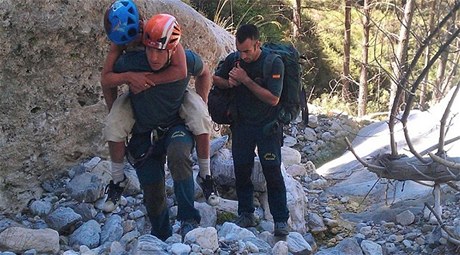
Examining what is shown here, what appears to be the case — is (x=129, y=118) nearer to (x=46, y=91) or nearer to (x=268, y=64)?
(x=268, y=64)

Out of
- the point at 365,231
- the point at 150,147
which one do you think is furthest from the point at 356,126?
the point at 150,147

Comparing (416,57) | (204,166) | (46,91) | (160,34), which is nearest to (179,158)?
(204,166)

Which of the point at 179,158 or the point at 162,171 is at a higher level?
the point at 179,158

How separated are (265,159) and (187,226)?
0.97m

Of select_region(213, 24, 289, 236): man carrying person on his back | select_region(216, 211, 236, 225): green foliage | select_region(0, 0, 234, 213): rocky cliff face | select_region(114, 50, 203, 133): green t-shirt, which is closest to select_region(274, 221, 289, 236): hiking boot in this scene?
select_region(213, 24, 289, 236): man carrying person on his back

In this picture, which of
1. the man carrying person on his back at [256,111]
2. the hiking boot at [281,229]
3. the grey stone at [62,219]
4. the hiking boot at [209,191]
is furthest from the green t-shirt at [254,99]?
the grey stone at [62,219]

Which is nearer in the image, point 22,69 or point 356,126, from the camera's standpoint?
point 22,69

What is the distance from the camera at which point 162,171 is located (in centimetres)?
477

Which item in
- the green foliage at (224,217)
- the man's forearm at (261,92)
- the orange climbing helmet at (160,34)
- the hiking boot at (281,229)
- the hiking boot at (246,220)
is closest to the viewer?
the orange climbing helmet at (160,34)

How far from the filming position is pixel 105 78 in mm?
4508

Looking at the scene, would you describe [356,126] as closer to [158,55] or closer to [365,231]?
[365,231]

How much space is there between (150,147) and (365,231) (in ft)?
9.11

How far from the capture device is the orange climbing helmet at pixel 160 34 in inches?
168

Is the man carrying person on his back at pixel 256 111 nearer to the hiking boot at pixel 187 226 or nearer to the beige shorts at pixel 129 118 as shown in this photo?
the beige shorts at pixel 129 118
